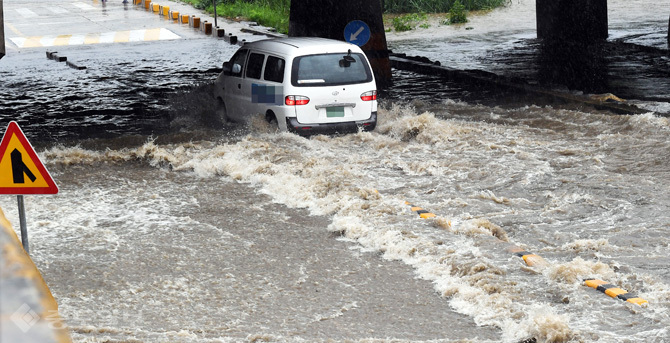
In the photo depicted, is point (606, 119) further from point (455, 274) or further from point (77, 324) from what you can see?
point (77, 324)

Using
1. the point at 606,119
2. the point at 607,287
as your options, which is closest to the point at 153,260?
the point at 607,287

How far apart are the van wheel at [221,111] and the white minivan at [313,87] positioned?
1.25 metres

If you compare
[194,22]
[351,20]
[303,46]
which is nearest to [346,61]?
[303,46]

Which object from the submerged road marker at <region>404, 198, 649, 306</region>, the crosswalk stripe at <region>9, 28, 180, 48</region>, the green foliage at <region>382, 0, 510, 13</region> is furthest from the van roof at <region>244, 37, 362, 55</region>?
the green foliage at <region>382, 0, 510, 13</region>

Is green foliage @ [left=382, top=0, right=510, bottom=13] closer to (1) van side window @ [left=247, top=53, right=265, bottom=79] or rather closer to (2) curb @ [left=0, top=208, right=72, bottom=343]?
(1) van side window @ [left=247, top=53, right=265, bottom=79]

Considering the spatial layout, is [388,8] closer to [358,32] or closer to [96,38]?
[96,38]

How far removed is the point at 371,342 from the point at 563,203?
455 centimetres

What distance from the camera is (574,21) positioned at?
28.8 meters

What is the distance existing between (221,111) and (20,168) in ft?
28.3

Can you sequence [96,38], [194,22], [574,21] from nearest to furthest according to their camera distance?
[574,21] → [96,38] → [194,22]

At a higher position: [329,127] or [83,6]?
[83,6]

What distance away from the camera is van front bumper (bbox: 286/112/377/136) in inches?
481

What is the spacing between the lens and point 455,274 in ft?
22.3

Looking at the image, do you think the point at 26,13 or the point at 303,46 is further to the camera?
the point at 26,13
